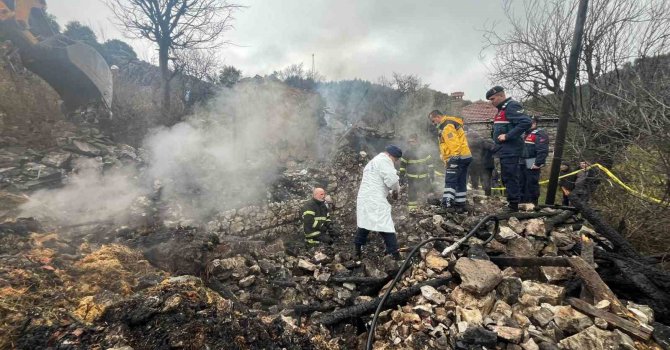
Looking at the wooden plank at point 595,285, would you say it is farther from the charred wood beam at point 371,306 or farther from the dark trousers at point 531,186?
the dark trousers at point 531,186

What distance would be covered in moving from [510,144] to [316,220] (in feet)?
10.4

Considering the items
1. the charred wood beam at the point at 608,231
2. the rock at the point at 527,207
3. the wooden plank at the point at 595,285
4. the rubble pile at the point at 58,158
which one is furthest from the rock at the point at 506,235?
the rubble pile at the point at 58,158

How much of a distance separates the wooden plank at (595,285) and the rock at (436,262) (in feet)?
3.89

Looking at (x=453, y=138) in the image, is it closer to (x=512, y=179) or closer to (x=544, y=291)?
(x=512, y=179)

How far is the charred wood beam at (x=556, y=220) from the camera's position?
160 inches

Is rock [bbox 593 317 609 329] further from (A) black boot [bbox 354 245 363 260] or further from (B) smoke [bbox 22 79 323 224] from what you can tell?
(B) smoke [bbox 22 79 323 224]

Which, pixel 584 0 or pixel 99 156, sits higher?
pixel 584 0

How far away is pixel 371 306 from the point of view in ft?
10.3

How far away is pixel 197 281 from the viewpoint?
3168mm

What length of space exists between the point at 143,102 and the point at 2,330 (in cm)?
997

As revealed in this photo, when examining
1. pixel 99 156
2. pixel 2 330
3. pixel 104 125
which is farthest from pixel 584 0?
pixel 104 125

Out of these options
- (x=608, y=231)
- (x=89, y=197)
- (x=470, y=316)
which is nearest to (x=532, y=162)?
(x=608, y=231)

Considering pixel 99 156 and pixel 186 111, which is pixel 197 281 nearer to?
pixel 99 156

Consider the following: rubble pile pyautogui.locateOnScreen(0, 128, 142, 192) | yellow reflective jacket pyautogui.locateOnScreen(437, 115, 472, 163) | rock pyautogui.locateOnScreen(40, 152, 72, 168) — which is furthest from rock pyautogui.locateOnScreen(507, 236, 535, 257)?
rock pyautogui.locateOnScreen(40, 152, 72, 168)
